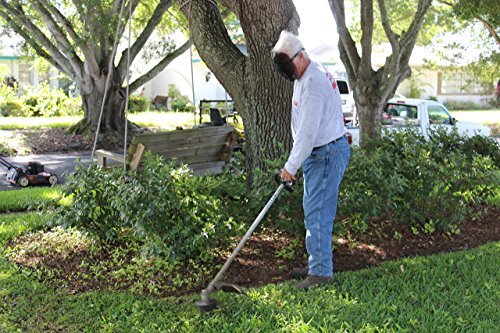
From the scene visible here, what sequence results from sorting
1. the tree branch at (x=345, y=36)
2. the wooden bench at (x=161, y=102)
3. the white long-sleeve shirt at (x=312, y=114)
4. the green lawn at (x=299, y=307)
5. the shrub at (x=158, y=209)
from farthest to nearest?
the wooden bench at (x=161, y=102) → the tree branch at (x=345, y=36) → the shrub at (x=158, y=209) → the white long-sleeve shirt at (x=312, y=114) → the green lawn at (x=299, y=307)

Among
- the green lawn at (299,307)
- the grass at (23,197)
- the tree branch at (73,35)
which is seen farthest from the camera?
the tree branch at (73,35)

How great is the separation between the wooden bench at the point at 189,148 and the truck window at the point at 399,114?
239 inches

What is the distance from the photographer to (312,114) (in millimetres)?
4477

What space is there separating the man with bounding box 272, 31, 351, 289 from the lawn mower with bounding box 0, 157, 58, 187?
269 inches

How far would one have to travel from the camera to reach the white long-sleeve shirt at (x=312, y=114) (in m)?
4.47

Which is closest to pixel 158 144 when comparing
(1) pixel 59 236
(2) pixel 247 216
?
(1) pixel 59 236

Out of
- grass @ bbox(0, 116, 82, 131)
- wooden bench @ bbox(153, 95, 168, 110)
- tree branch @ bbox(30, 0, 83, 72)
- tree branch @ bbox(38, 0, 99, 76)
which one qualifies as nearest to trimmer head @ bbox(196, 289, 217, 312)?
tree branch @ bbox(38, 0, 99, 76)

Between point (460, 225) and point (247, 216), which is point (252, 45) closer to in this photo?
point (247, 216)

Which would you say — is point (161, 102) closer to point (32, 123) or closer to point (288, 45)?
point (32, 123)

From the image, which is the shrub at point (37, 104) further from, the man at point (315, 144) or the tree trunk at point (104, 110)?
the man at point (315, 144)

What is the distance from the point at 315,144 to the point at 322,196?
41 cm

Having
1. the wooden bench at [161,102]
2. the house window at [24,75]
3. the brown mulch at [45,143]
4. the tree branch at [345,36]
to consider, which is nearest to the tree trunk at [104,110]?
the brown mulch at [45,143]

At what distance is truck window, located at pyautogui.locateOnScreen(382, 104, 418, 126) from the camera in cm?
1393

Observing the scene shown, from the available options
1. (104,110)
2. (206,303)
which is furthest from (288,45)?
(104,110)
